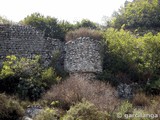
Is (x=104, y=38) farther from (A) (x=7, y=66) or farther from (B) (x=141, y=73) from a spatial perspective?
(A) (x=7, y=66)

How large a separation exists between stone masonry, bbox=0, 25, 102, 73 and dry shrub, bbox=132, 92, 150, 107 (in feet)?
11.8

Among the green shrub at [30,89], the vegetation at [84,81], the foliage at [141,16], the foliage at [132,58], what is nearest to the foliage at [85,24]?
the vegetation at [84,81]

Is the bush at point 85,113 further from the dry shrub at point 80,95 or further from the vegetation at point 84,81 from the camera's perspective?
the dry shrub at point 80,95

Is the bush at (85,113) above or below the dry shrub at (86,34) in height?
below

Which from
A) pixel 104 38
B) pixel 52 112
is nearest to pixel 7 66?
pixel 52 112

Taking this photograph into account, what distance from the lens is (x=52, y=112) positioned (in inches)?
398

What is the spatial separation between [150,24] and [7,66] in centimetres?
1544

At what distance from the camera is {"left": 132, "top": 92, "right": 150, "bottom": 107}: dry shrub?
13336 millimetres

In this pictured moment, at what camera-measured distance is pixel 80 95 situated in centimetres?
1195

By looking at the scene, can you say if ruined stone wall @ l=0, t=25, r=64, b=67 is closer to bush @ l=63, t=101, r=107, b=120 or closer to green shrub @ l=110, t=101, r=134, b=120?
green shrub @ l=110, t=101, r=134, b=120

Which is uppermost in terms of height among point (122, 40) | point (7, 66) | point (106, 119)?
point (122, 40)

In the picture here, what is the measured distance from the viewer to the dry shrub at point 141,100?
43.8 feet

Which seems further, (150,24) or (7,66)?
(150,24)

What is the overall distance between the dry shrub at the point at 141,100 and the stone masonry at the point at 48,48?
3596 millimetres
